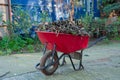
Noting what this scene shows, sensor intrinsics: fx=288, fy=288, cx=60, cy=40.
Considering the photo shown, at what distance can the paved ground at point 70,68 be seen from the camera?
19.8 feet

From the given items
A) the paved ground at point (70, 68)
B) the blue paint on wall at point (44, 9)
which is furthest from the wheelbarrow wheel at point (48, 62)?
the blue paint on wall at point (44, 9)

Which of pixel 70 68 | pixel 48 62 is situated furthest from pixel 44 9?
pixel 48 62

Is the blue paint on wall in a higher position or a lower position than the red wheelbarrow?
higher

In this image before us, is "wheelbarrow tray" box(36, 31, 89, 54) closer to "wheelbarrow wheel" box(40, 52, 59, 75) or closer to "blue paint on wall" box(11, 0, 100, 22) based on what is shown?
"wheelbarrow wheel" box(40, 52, 59, 75)

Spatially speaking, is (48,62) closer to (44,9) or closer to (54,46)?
(54,46)

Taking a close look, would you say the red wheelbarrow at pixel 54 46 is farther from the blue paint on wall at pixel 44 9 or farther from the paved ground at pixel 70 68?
the blue paint on wall at pixel 44 9

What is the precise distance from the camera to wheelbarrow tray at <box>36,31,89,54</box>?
19.0 feet

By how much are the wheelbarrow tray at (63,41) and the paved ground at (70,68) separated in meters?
0.58

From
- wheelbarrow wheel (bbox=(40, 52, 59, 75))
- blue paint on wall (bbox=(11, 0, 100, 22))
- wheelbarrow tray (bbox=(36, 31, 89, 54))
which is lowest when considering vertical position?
wheelbarrow wheel (bbox=(40, 52, 59, 75))

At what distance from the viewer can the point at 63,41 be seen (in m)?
5.87

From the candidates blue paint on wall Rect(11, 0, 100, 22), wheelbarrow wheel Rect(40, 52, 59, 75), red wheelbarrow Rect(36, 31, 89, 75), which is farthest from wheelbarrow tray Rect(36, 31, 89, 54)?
blue paint on wall Rect(11, 0, 100, 22)

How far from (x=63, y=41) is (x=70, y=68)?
1154 millimetres

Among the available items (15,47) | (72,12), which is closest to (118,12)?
(72,12)

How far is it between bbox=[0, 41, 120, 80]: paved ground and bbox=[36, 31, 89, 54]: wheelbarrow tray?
1.92 feet
